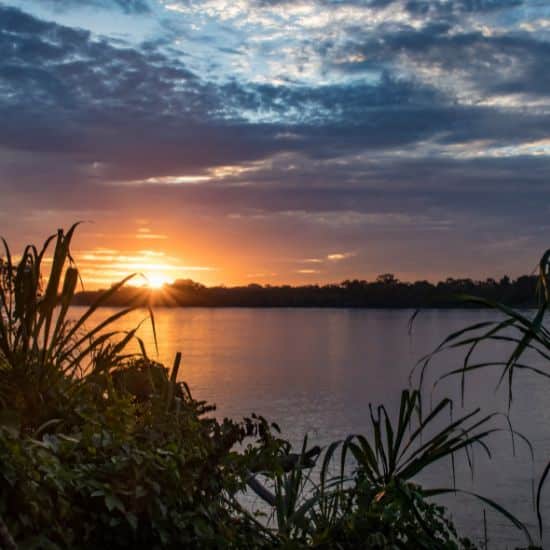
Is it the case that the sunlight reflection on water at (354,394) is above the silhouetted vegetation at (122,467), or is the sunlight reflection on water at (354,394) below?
below

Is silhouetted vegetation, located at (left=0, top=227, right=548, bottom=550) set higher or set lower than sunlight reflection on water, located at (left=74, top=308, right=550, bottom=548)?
higher

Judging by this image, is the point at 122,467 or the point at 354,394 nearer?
the point at 122,467

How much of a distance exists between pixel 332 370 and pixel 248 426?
38601 millimetres

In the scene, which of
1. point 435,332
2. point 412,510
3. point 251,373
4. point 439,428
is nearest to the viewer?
point 412,510

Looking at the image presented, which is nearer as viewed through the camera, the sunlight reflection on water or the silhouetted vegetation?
the silhouetted vegetation

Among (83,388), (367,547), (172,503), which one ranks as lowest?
(367,547)

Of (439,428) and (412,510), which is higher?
(412,510)

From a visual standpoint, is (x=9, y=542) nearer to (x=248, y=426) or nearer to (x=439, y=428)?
(x=248, y=426)

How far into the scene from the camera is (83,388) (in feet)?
13.3

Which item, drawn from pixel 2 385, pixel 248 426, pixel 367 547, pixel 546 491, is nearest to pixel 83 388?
pixel 2 385

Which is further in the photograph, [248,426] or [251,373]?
[251,373]

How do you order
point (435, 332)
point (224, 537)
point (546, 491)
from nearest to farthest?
point (224, 537) → point (546, 491) → point (435, 332)

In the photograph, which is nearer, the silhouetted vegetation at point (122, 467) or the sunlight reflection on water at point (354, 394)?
the silhouetted vegetation at point (122, 467)

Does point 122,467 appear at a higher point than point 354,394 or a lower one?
higher
